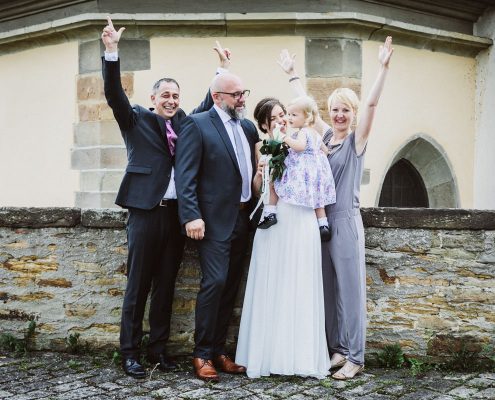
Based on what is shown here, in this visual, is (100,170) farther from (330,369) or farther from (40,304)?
(330,369)

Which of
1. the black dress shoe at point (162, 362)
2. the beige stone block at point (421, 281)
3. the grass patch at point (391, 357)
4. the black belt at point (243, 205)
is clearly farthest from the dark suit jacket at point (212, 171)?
the grass patch at point (391, 357)

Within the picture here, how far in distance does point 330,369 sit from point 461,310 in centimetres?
107

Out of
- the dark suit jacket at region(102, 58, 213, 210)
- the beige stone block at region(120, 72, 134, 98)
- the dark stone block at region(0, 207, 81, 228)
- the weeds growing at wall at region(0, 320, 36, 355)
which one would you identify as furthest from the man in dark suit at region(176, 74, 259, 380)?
the beige stone block at region(120, 72, 134, 98)

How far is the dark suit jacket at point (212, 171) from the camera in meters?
4.12

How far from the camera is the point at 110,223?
15.6 ft

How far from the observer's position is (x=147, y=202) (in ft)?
13.4

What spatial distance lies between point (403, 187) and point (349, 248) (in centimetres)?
421

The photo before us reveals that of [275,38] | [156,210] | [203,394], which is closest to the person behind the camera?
[203,394]

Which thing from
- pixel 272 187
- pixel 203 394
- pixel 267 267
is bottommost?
pixel 203 394

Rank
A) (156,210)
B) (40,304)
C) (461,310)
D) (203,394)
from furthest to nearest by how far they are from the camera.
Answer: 1. (40,304)
2. (461,310)
3. (156,210)
4. (203,394)

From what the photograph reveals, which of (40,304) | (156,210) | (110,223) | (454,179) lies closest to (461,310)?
(156,210)

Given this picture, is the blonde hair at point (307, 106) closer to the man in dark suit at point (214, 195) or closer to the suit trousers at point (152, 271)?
the man in dark suit at point (214, 195)

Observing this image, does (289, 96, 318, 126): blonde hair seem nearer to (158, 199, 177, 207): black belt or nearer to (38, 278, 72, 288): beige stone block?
(158, 199, 177, 207): black belt

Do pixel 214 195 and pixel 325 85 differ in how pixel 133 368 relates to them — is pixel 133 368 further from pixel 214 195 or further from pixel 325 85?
pixel 325 85
